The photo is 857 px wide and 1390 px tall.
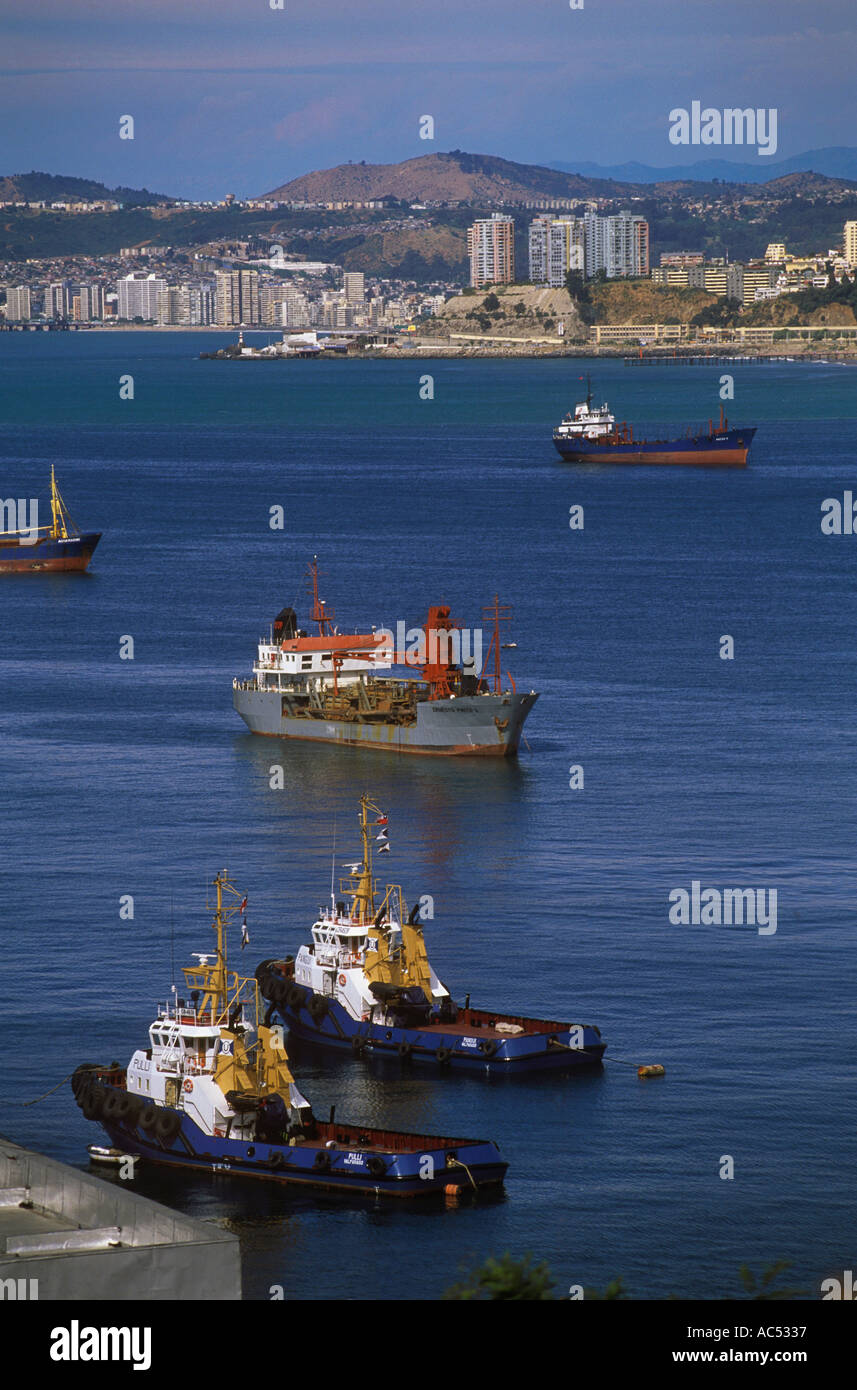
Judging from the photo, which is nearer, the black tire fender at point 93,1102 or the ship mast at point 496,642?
the black tire fender at point 93,1102

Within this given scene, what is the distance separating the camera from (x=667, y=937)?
49.0 m

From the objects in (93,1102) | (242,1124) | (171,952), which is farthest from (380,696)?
(242,1124)

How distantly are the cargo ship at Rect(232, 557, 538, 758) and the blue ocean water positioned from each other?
40.1 inches

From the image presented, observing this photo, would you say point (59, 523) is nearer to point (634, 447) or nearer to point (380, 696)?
point (380, 696)

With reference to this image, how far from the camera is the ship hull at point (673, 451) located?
17862cm

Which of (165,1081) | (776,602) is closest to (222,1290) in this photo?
(165,1081)

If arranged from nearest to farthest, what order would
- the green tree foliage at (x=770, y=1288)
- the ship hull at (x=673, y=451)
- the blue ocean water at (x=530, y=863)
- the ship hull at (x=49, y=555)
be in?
the green tree foliage at (x=770, y=1288) < the blue ocean water at (x=530, y=863) < the ship hull at (x=49, y=555) < the ship hull at (x=673, y=451)

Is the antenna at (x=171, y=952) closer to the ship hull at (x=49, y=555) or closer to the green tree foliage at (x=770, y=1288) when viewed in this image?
the green tree foliage at (x=770, y=1288)

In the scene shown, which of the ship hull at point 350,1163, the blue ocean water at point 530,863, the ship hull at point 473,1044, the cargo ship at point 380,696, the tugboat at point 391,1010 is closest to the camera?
the blue ocean water at point 530,863

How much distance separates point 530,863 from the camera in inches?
Answer: 2212

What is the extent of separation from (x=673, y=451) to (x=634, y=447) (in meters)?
3.15

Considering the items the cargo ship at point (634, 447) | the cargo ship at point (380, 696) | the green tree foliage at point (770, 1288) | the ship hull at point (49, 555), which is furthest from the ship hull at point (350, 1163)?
the cargo ship at point (634, 447)

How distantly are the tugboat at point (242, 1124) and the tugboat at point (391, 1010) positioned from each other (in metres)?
4.47
